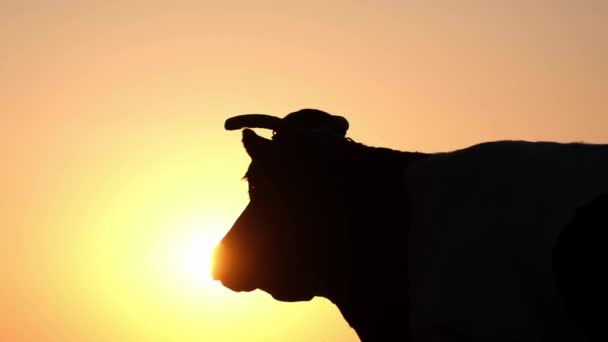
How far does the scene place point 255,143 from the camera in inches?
405

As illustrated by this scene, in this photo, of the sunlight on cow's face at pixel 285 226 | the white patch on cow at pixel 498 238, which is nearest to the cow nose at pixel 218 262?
the sunlight on cow's face at pixel 285 226

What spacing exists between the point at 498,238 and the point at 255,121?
3.52 meters

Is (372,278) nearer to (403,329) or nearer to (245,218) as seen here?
(403,329)

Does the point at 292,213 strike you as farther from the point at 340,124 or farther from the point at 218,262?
the point at 218,262

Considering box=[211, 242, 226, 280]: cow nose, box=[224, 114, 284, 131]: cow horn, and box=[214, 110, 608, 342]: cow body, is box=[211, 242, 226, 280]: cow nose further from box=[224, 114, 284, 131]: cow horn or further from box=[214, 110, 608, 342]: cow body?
box=[224, 114, 284, 131]: cow horn

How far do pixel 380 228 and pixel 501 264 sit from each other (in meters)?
1.92

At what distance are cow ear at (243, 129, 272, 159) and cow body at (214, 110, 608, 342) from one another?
0.04 feet

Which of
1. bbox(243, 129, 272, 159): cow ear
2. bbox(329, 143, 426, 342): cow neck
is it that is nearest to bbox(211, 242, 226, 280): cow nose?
bbox(243, 129, 272, 159): cow ear

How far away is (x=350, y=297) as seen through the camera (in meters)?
9.62

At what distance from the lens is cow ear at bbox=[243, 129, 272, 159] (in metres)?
10.2

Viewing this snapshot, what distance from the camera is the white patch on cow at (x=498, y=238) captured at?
6938 millimetres

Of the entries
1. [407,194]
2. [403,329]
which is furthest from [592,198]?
[403,329]

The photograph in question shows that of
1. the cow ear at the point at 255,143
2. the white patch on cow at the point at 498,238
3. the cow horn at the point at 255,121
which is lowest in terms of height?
the white patch on cow at the point at 498,238

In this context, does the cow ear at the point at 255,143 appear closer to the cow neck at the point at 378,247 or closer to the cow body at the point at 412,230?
the cow body at the point at 412,230
